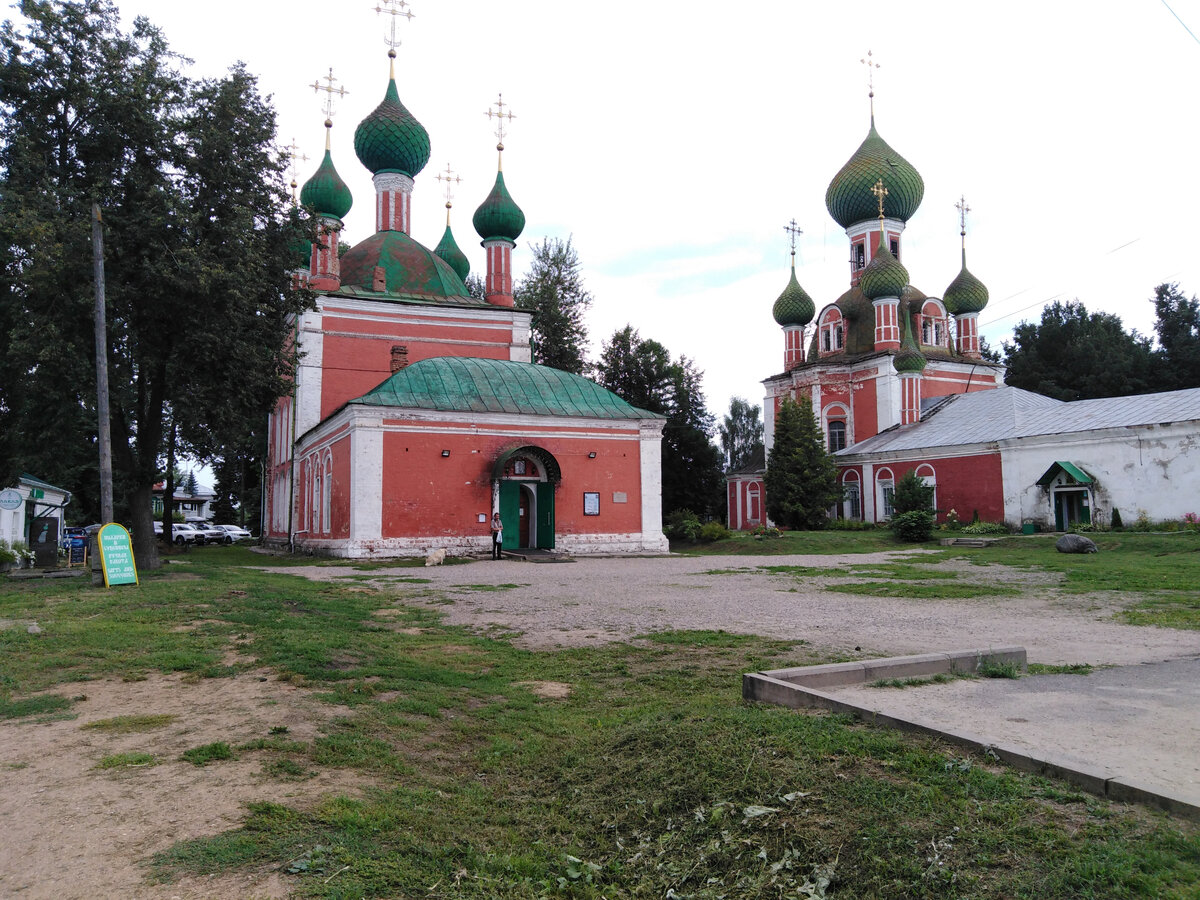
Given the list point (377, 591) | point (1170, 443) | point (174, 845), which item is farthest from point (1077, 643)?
point (1170, 443)

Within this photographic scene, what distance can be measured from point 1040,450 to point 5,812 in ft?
102

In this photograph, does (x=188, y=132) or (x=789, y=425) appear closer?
(x=188, y=132)

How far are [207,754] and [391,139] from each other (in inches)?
1221

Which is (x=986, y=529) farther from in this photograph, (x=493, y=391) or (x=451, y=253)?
(x=451, y=253)

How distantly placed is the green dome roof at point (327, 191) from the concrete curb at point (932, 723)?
1230 inches

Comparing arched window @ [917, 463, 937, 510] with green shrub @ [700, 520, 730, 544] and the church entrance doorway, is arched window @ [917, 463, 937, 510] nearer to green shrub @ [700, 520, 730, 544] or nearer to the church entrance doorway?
the church entrance doorway

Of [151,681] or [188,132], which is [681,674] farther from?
[188,132]

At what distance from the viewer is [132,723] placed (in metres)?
5.20

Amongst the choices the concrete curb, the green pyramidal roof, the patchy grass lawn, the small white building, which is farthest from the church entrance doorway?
the small white building

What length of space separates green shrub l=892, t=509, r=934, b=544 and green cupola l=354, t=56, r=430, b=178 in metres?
23.1

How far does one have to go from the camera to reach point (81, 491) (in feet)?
125

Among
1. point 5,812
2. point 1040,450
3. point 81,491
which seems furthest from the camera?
point 81,491

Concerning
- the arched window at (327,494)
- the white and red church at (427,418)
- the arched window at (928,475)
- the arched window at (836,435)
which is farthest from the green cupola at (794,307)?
the arched window at (327,494)

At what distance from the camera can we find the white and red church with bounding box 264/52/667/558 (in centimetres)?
2303
